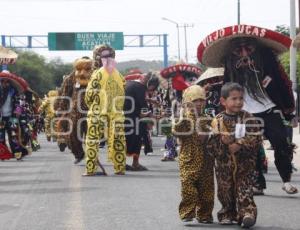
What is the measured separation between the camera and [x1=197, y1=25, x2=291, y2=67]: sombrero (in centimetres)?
1095

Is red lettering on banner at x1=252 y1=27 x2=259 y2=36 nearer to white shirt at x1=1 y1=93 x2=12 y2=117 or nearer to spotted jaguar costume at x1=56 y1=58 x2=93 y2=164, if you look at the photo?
spotted jaguar costume at x1=56 y1=58 x2=93 y2=164

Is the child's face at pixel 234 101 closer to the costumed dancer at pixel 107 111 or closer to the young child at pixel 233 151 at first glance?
the young child at pixel 233 151

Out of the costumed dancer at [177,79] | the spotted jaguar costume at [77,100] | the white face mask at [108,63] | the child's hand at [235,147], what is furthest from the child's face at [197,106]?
the costumed dancer at [177,79]

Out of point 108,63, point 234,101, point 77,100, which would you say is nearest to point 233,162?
point 234,101

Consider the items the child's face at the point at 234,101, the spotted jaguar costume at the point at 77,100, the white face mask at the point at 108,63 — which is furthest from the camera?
the spotted jaguar costume at the point at 77,100

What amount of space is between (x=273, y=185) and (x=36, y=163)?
259 inches

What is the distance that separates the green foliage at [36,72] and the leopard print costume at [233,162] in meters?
90.8

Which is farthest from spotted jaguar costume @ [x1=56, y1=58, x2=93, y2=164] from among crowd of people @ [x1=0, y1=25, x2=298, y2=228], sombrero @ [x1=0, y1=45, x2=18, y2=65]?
sombrero @ [x1=0, y1=45, x2=18, y2=65]

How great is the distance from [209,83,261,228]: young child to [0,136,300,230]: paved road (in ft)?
0.78

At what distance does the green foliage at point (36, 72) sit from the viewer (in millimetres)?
106125

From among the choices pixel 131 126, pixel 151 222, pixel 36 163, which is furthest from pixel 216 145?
pixel 36 163

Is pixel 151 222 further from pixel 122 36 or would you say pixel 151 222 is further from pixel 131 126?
pixel 122 36

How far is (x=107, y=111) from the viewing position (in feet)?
49.4

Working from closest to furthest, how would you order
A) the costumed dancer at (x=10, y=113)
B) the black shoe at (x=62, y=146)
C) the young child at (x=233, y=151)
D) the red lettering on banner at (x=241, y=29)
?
the young child at (x=233, y=151), the red lettering on banner at (x=241, y=29), the costumed dancer at (x=10, y=113), the black shoe at (x=62, y=146)
